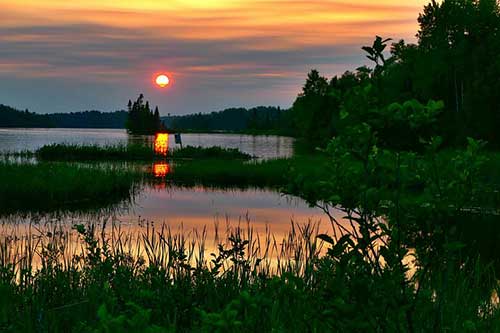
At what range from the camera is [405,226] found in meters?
4.43

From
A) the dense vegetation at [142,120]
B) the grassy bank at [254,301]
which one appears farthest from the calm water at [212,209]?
the dense vegetation at [142,120]

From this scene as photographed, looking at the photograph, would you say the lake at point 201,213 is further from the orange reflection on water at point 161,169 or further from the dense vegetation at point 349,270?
the orange reflection on water at point 161,169

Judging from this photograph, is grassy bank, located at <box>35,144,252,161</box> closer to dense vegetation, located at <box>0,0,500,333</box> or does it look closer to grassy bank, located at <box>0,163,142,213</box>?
grassy bank, located at <box>0,163,142,213</box>

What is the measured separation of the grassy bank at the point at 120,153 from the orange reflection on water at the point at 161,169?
5.94 metres

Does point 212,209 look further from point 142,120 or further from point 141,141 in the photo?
point 142,120

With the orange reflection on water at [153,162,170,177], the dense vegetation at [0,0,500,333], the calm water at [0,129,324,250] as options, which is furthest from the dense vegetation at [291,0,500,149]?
the dense vegetation at [0,0,500,333]

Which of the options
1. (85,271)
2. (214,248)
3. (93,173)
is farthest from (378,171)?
(93,173)

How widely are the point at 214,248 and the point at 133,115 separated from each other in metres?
177

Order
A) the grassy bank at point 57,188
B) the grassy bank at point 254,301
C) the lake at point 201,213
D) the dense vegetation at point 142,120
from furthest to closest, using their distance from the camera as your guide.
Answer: the dense vegetation at point 142,120
the grassy bank at point 57,188
the lake at point 201,213
the grassy bank at point 254,301

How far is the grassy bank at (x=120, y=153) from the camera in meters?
53.0

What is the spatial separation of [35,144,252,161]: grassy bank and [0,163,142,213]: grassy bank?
21108mm

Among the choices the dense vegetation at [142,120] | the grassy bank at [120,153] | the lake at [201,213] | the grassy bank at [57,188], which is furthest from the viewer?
the dense vegetation at [142,120]

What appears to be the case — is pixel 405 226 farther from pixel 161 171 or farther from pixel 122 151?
pixel 122 151

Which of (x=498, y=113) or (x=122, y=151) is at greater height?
(x=498, y=113)
